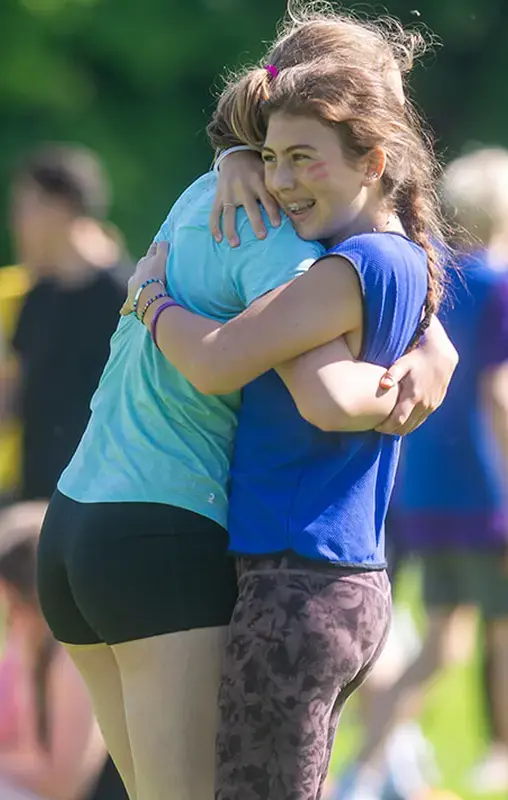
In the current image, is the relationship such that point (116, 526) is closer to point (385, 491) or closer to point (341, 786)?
point (385, 491)

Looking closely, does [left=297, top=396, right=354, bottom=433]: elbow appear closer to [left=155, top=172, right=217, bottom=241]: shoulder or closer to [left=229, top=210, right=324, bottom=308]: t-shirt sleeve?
[left=229, top=210, right=324, bottom=308]: t-shirt sleeve

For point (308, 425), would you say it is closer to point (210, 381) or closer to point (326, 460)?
point (326, 460)

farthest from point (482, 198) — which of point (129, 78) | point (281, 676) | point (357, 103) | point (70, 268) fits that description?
point (129, 78)

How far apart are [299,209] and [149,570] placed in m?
0.64

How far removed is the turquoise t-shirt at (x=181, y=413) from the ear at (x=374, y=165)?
0.51 ft

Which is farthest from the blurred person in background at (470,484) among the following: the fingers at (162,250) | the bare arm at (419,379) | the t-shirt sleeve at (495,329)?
the fingers at (162,250)

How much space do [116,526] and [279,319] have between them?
1.48ft

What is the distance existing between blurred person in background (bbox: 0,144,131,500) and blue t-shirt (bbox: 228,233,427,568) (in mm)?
3059

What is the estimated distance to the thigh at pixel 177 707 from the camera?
2.52m

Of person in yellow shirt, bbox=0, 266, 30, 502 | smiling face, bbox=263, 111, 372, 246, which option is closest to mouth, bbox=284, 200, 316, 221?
smiling face, bbox=263, 111, 372, 246

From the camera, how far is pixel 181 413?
8.52 ft

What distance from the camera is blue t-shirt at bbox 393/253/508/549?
5211 millimetres

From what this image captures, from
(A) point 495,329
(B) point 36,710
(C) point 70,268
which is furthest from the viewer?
(C) point 70,268

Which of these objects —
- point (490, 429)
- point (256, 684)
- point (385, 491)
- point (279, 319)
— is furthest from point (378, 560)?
point (490, 429)
